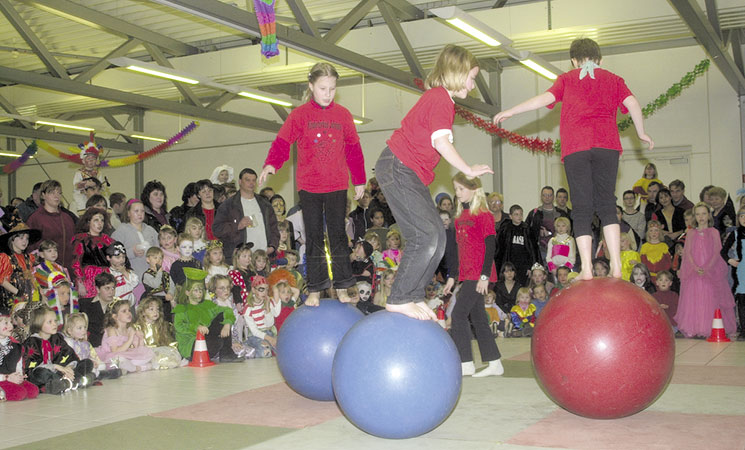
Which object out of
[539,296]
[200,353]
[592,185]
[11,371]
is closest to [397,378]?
[592,185]

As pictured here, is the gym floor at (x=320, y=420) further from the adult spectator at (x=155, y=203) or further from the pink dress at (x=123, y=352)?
the adult spectator at (x=155, y=203)

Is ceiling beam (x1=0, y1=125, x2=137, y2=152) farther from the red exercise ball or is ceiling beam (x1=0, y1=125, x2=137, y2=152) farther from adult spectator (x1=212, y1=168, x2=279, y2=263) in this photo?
the red exercise ball

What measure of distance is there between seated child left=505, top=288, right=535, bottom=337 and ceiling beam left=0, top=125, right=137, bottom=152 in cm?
1436

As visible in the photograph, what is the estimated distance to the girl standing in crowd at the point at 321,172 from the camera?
5867 mm

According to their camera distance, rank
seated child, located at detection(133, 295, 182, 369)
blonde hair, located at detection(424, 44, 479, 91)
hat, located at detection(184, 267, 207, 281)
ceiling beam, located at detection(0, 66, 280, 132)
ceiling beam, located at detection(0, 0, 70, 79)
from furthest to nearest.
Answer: ceiling beam, located at detection(0, 0, 70, 79)
ceiling beam, located at detection(0, 66, 280, 132)
hat, located at detection(184, 267, 207, 281)
seated child, located at detection(133, 295, 182, 369)
blonde hair, located at detection(424, 44, 479, 91)

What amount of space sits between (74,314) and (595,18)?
33.7 feet

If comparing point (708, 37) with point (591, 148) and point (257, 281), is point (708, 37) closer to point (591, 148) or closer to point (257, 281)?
point (591, 148)

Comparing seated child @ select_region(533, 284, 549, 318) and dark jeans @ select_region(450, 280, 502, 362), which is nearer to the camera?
dark jeans @ select_region(450, 280, 502, 362)

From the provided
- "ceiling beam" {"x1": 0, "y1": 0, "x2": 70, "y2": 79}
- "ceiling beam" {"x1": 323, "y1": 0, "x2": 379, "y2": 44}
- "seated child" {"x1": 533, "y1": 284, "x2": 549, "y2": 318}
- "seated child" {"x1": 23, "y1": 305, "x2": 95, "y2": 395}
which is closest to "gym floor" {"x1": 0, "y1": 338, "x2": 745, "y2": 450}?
"seated child" {"x1": 23, "y1": 305, "x2": 95, "y2": 395}

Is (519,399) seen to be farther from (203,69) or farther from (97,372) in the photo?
(203,69)

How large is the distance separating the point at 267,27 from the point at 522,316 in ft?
18.3

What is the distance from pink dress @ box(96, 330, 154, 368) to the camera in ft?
25.8

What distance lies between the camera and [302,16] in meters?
11.9

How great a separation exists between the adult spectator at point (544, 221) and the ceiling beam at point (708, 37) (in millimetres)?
3413
